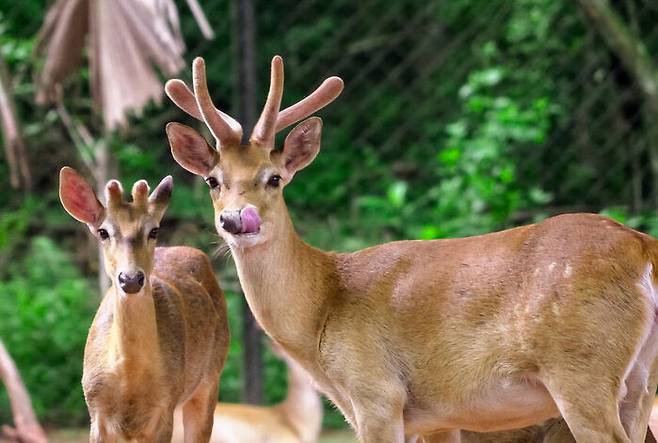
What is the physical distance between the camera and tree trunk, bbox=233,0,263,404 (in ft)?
28.0

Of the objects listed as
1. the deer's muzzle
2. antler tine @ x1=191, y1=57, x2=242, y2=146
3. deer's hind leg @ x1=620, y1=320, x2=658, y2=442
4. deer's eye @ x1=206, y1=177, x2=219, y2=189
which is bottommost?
deer's hind leg @ x1=620, y1=320, x2=658, y2=442

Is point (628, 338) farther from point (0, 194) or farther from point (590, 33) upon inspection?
point (0, 194)

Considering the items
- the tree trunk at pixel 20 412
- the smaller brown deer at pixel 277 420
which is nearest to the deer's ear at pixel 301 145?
the tree trunk at pixel 20 412

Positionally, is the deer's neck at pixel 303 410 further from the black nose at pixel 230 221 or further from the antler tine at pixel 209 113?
the black nose at pixel 230 221

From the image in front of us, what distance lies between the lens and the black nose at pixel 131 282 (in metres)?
5.18

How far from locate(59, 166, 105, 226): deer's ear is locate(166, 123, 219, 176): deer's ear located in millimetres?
439

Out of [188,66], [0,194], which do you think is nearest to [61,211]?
[0,194]

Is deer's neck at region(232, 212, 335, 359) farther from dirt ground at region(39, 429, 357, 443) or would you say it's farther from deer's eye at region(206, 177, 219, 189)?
dirt ground at region(39, 429, 357, 443)

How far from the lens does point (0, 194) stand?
10656 mm

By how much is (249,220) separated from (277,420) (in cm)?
424

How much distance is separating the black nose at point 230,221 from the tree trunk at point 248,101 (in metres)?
3.63

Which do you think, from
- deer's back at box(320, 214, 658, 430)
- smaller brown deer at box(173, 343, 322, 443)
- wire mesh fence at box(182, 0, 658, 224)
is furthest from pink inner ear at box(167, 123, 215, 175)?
wire mesh fence at box(182, 0, 658, 224)

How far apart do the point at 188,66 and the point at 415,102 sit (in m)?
1.98

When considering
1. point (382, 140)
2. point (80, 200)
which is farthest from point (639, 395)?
point (382, 140)
